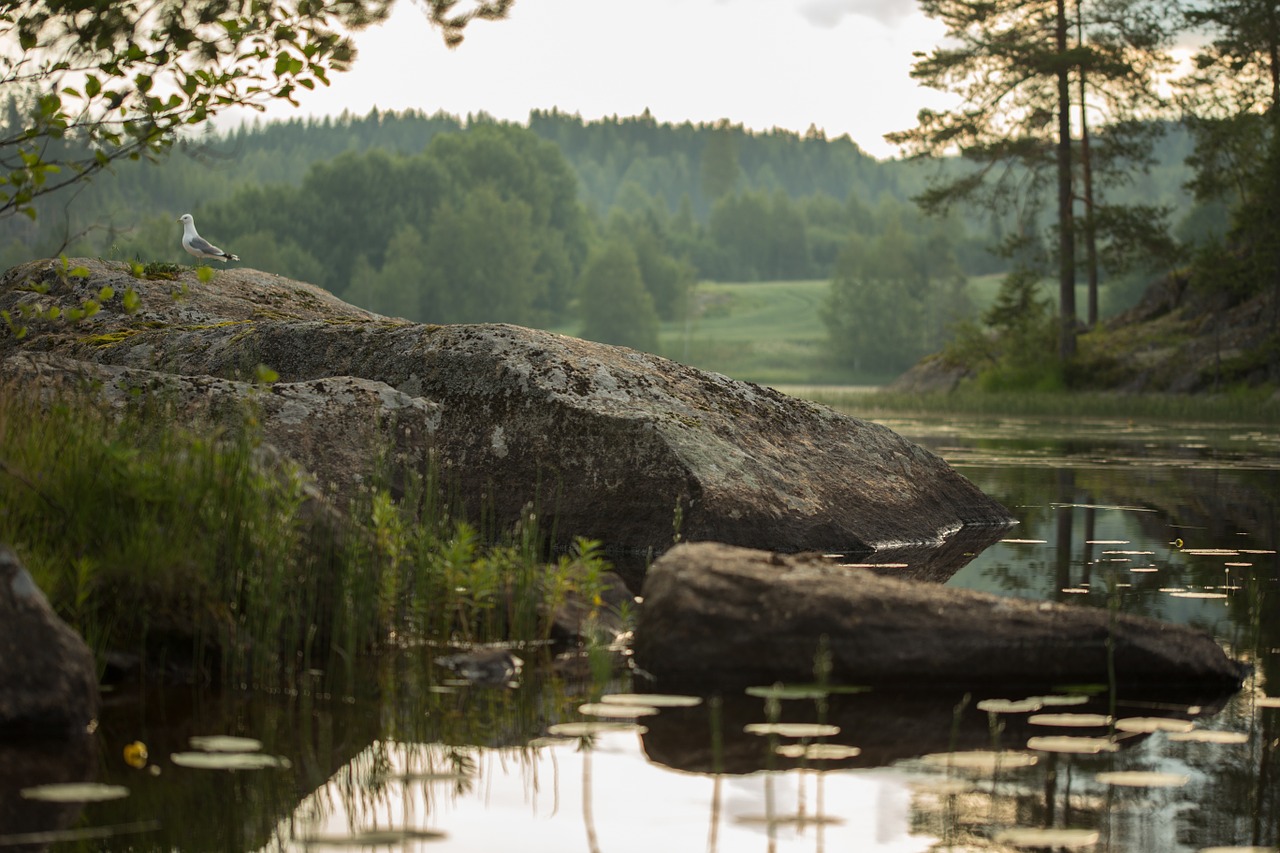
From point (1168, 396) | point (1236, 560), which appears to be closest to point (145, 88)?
point (1236, 560)

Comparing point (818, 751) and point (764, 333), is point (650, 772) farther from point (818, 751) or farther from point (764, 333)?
point (764, 333)

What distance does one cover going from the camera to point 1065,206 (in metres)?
33.2

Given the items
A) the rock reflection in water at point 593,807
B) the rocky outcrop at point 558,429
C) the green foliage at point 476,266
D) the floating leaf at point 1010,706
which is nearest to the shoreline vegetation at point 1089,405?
the rocky outcrop at point 558,429

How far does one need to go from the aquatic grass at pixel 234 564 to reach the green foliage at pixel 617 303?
3652 inches

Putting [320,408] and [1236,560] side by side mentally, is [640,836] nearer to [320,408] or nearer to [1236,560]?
[320,408]

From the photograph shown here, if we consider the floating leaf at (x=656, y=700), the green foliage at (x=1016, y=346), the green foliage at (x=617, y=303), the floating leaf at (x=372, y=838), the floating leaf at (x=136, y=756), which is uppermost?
the green foliage at (x=617, y=303)

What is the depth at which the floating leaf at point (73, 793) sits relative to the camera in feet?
11.0

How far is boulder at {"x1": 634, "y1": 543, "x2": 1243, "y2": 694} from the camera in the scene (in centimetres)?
484

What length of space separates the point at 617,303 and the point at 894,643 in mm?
96400

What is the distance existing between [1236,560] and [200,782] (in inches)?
250

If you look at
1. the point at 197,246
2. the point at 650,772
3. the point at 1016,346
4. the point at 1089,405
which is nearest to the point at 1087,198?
the point at 1016,346

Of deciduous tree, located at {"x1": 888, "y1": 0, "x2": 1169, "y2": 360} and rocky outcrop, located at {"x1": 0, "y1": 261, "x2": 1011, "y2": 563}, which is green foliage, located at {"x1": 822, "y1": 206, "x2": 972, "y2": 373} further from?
rocky outcrop, located at {"x1": 0, "y1": 261, "x2": 1011, "y2": 563}

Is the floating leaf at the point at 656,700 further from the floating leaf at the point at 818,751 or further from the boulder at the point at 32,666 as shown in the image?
the boulder at the point at 32,666

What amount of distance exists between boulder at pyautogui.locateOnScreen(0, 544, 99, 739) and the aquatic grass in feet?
1.81
